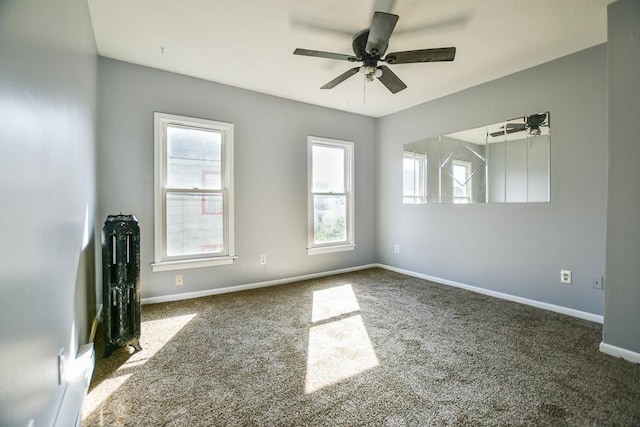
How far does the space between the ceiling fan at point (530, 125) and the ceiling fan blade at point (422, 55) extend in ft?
5.04

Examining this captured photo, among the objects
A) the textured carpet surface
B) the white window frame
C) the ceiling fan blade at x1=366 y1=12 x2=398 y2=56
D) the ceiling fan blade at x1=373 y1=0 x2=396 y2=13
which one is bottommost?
the textured carpet surface

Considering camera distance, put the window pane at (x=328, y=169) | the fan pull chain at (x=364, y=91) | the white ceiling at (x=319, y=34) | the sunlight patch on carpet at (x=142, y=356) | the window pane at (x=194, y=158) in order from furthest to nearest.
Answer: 1. the window pane at (x=328, y=169)
2. the fan pull chain at (x=364, y=91)
3. the window pane at (x=194, y=158)
4. the white ceiling at (x=319, y=34)
5. the sunlight patch on carpet at (x=142, y=356)

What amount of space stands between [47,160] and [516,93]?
13.8 feet

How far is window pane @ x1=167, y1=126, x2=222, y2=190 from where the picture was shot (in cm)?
349

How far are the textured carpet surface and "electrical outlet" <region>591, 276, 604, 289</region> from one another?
0.36m

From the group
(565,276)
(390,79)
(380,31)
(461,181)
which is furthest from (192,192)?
(565,276)

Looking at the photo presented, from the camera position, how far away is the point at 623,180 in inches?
85.7

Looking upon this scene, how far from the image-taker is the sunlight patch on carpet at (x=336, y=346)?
6.49ft

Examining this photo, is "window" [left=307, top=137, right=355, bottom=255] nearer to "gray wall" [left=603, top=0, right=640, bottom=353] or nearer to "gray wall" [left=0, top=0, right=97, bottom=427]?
"gray wall" [left=0, top=0, right=97, bottom=427]

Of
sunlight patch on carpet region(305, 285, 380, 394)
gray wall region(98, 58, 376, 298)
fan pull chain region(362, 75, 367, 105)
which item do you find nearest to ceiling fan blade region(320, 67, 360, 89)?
fan pull chain region(362, 75, 367, 105)

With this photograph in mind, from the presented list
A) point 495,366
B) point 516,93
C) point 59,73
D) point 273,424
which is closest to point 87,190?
point 59,73

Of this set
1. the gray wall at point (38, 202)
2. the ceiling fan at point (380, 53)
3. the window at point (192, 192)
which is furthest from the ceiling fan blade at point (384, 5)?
the window at point (192, 192)

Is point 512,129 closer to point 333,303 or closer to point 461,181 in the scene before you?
point 461,181

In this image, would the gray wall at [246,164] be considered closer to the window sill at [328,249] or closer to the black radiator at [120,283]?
the window sill at [328,249]
